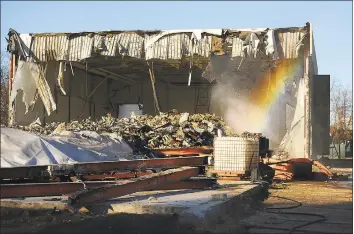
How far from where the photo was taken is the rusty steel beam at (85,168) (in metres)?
6.17

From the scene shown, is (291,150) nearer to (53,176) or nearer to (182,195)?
(182,195)

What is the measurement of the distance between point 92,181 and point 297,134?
40.5ft

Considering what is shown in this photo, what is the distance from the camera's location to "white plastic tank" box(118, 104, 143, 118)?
2753cm

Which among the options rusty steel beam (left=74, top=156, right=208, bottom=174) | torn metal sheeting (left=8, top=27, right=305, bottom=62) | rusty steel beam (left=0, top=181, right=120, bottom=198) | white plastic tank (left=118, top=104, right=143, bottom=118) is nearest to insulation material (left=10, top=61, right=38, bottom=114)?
torn metal sheeting (left=8, top=27, right=305, bottom=62)

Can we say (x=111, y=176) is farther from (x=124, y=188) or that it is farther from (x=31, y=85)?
(x=31, y=85)

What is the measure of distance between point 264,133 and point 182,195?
39.6ft

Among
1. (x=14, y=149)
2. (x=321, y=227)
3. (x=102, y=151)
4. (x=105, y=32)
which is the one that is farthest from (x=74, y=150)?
(x=105, y=32)

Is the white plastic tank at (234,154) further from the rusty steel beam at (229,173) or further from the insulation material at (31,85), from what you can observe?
the insulation material at (31,85)

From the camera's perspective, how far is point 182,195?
730 centimetres

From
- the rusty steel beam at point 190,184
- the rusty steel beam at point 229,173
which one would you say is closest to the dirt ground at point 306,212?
the rusty steel beam at point 229,173

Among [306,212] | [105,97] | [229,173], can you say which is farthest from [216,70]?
[306,212]

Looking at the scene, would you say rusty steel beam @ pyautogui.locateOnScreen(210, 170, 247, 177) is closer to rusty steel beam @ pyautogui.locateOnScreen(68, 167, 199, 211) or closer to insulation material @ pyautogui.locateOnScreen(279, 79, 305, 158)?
rusty steel beam @ pyautogui.locateOnScreen(68, 167, 199, 211)

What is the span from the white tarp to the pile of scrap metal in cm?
35

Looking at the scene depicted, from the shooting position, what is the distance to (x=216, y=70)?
1947cm
